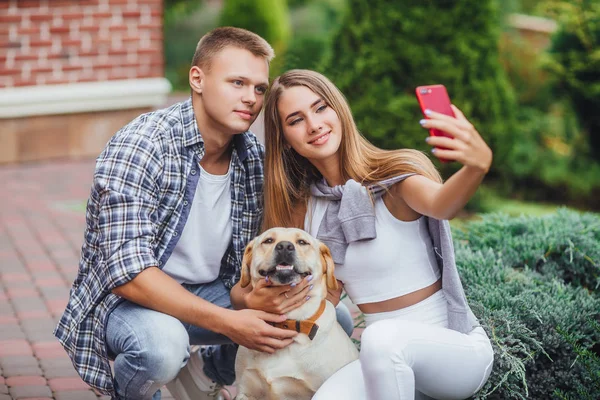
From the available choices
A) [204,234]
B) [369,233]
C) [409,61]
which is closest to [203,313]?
[204,234]

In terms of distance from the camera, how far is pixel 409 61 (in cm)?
724

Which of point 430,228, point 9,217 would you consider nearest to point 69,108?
point 9,217

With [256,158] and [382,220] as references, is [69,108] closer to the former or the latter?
[256,158]

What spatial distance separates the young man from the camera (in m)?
3.15

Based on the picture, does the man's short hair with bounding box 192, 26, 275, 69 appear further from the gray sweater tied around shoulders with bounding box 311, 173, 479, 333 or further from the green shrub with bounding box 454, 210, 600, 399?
the green shrub with bounding box 454, 210, 600, 399

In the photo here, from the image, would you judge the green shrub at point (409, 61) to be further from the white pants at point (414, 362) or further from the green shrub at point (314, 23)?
the white pants at point (414, 362)

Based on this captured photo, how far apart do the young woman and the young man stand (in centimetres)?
16

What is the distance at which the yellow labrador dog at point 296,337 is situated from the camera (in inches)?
125

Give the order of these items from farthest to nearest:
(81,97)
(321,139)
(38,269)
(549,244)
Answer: (81,97), (38,269), (549,244), (321,139)

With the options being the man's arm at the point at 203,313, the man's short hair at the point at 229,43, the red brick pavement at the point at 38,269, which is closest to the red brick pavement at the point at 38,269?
the red brick pavement at the point at 38,269

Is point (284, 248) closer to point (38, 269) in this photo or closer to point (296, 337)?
point (296, 337)

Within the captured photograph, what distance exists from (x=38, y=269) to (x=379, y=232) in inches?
136

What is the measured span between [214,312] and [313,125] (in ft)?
2.87

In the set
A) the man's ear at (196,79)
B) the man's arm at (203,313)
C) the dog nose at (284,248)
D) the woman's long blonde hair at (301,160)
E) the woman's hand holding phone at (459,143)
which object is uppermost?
the woman's hand holding phone at (459,143)
